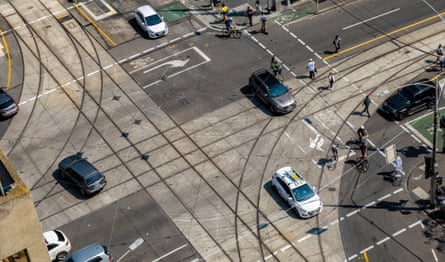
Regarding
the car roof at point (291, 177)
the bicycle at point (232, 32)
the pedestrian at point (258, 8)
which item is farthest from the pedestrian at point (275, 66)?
the car roof at point (291, 177)

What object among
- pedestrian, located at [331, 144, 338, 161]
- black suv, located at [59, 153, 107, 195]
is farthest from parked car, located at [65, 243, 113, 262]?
pedestrian, located at [331, 144, 338, 161]

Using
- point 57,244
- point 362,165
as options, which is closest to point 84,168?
point 57,244

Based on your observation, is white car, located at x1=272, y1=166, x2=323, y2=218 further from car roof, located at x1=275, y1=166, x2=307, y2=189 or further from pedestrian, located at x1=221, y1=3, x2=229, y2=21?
pedestrian, located at x1=221, y1=3, x2=229, y2=21

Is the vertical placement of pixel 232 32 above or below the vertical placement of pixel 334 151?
above

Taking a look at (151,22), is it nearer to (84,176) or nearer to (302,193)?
(84,176)

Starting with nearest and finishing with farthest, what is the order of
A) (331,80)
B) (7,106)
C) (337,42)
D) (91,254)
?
(91,254)
(7,106)
(331,80)
(337,42)

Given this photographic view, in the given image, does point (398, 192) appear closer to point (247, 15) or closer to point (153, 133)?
point (153, 133)
